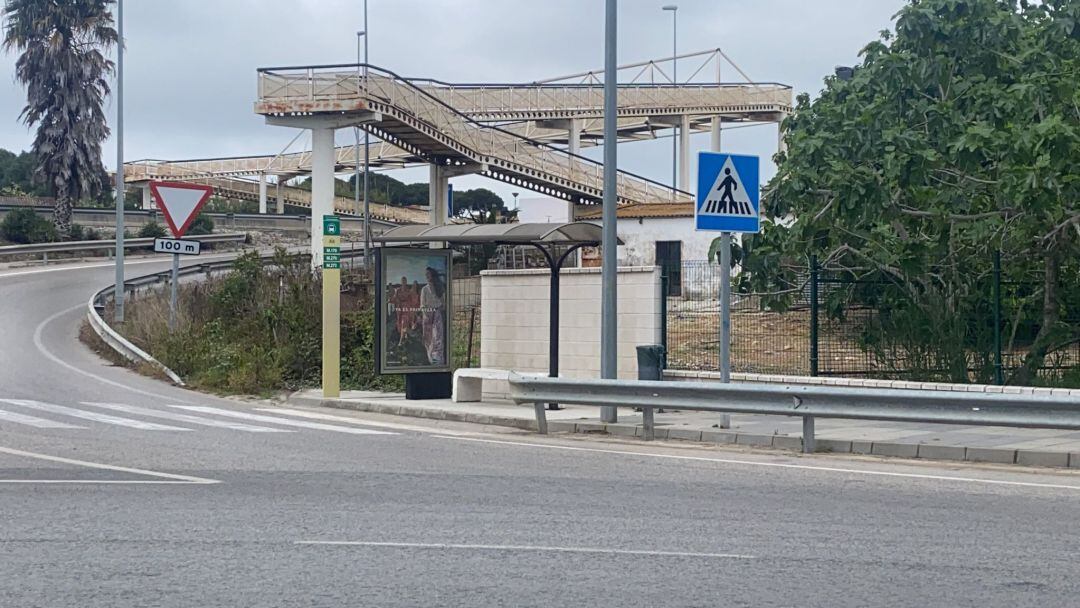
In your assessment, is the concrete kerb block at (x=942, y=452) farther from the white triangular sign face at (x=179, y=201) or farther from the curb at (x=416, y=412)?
the white triangular sign face at (x=179, y=201)

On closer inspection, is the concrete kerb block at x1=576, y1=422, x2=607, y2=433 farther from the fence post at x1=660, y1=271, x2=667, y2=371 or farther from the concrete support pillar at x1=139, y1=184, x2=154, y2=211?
the concrete support pillar at x1=139, y1=184, x2=154, y2=211

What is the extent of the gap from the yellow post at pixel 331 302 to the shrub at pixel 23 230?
1424 inches

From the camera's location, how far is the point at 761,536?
8.73 meters

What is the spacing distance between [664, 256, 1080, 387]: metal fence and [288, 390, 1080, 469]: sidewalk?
208cm

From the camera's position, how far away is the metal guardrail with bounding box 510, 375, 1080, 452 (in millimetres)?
12750

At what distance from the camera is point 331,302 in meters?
20.5

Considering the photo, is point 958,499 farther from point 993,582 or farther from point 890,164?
point 890,164

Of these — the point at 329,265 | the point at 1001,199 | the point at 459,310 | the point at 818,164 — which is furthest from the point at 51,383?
the point at 1001,199

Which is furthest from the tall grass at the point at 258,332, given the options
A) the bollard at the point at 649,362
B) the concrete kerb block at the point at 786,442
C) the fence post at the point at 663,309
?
the concrete kerb block at the point at 786,442

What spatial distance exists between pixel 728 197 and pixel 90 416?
909cm

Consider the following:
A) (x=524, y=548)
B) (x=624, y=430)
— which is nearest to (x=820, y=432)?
(x=624, y=430)

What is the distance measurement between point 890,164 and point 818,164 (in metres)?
1.80

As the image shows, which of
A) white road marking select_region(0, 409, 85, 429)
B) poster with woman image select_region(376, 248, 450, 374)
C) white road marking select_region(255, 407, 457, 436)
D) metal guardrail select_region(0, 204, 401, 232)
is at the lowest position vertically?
white road marking select_region(255, 407, 457, 436)

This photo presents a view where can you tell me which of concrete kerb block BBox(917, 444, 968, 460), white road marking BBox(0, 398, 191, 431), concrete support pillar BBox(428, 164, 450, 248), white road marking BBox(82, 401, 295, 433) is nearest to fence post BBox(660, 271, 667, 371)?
white road marking BBox(82, 401, 295, 433)
